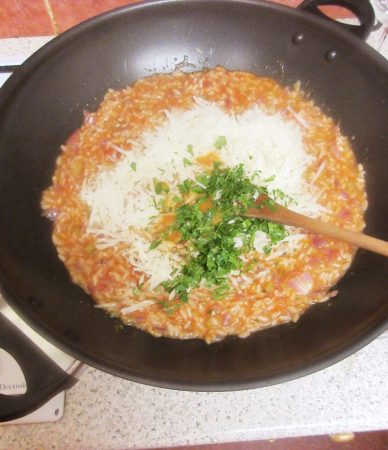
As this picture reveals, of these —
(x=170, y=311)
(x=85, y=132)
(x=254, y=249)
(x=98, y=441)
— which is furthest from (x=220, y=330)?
(x=85, y=132)

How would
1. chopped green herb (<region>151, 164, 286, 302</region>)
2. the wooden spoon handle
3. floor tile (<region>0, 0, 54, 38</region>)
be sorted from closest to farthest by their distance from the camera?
the wooden spoon handle, chopped green herb (<region>151, 164, 286, 302</region>), floor tile (<region>0, 0, 54, 38</region>)

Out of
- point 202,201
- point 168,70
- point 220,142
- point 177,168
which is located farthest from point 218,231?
point 168,70

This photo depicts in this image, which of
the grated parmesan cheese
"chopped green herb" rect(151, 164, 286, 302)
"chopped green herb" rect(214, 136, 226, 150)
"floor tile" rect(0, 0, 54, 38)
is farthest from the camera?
"floor tile" rect(0, 0, 54, 38)

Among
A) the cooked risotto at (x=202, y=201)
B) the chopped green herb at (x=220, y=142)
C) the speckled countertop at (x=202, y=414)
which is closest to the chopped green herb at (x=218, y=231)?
the cooked risotto at (x=202, y=201)

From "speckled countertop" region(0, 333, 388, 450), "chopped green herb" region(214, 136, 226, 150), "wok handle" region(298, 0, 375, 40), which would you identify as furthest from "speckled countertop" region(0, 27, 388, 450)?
"wok handle" region(298, 0, 375, 40)

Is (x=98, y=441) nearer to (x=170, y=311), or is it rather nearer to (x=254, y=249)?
(x=170, y=311)

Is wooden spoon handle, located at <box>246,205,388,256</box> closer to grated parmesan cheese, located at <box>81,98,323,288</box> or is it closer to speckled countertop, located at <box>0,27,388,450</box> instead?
grated parmesan cheese, located at <box>81,98,323,288</box>

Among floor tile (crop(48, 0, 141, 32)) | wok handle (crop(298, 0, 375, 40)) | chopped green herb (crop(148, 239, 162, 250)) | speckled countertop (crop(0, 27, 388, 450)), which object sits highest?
wok handle (crop(298, 0, 375, 40))
